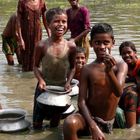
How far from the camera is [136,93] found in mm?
5039

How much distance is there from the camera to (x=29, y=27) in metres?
8.01

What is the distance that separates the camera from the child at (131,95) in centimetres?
494

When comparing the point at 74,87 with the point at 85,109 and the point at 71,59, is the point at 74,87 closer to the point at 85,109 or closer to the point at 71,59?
the point at 71,59

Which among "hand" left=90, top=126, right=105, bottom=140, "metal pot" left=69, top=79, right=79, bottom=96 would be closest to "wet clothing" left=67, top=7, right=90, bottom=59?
"metal pot" left=69, top=79, right=79, bottom=96

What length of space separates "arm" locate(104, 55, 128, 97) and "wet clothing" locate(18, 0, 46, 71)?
12.2ft

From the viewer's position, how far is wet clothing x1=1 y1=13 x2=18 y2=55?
28.5ft

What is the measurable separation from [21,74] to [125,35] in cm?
445

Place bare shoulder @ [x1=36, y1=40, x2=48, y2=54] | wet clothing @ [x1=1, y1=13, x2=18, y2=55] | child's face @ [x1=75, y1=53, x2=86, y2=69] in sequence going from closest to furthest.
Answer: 1. bare shoulder @ [x1=36, y1=40, x2=48, y2=54]
2. child's face @ [x1=75, y1=53, x2=86, y2=69]
3. wet clothing @ [x1=1, y1=13, x2=18, y2=55]

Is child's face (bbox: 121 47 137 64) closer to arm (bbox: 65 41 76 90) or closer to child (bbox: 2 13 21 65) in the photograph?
arm (bbox: 65 41 76 90)

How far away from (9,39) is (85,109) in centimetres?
505

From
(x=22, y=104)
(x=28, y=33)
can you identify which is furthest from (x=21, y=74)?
(x=22, y=104)

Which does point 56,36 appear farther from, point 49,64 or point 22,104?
point 22,104

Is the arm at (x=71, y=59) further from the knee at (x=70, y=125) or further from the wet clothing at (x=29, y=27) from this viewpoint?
the wet clothing at (x=29, y=27)

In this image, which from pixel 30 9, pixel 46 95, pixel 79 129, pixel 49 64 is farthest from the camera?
pixel 30 9
